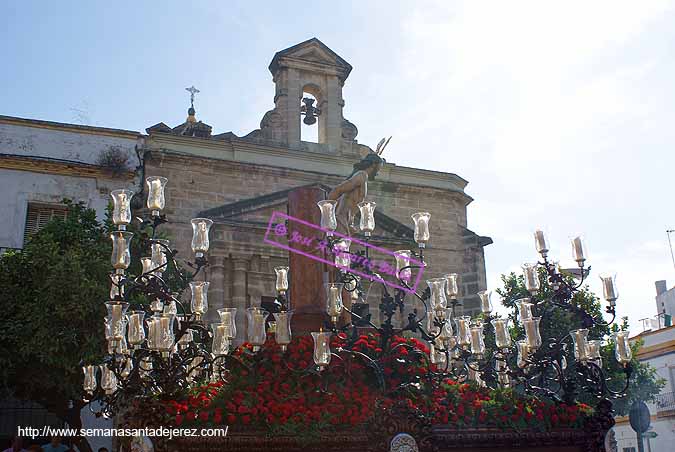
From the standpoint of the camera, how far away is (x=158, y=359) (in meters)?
6.89

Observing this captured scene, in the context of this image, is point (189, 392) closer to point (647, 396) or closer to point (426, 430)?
point (426, 430)

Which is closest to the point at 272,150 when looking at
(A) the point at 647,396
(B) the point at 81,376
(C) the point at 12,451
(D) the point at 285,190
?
(D) the point at 285,190

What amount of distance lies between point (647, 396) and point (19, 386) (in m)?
17.8

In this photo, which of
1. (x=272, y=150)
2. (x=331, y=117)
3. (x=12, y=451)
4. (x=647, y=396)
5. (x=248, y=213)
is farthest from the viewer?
(x=647, y=396)

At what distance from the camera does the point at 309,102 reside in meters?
19.0

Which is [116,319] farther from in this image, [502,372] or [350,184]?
[502,372]

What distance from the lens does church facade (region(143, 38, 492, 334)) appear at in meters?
16.3

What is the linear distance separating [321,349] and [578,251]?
381 centimetres

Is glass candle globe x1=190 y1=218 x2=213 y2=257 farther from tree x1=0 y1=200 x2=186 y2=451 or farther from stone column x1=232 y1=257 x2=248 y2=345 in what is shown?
stone column x1=232 y1=257 x2=248 y2=345

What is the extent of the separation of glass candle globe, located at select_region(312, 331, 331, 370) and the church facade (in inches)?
345

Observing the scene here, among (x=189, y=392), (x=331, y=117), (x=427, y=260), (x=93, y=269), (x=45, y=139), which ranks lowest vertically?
(x=189, y=392)

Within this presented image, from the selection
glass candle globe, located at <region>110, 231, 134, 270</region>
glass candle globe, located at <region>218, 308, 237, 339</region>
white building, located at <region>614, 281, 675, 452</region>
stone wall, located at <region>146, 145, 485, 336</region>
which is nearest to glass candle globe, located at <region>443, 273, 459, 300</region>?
glass candle globe, located at <region>218, 308, 237, 339</region>

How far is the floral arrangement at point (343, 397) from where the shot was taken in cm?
632

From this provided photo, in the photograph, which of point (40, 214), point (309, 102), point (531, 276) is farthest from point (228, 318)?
point (309, 102)
